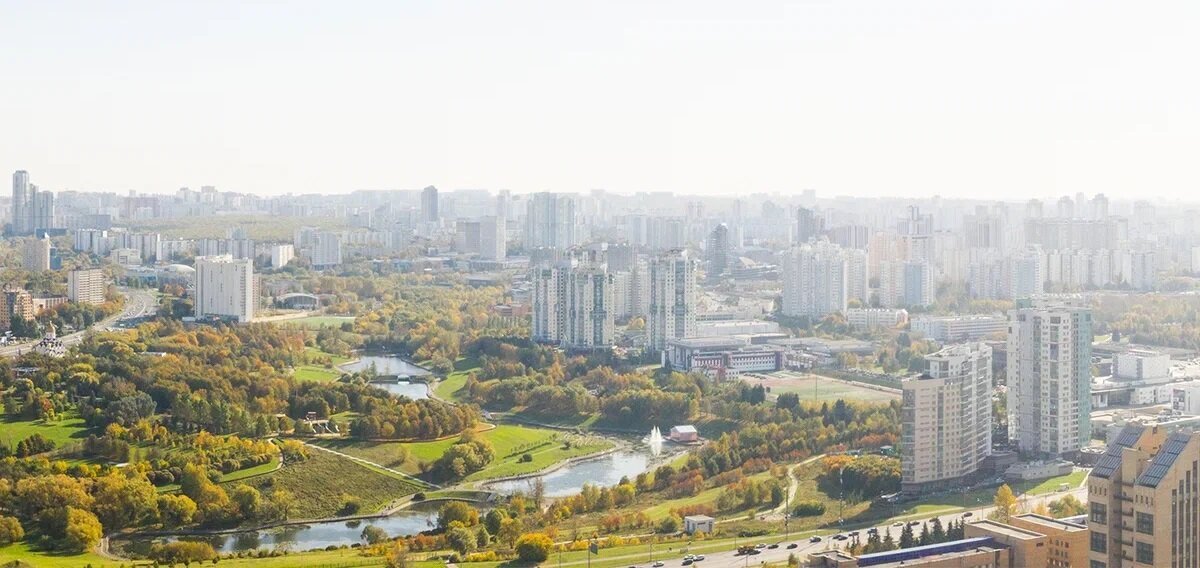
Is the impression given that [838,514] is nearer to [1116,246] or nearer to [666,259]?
[666,259]

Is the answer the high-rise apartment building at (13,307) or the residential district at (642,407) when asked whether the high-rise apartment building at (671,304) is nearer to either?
the residential district at (642,407)

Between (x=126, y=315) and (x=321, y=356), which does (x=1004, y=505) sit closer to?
(x=321, y=356)

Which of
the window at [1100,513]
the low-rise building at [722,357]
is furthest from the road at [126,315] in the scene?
the window at [1100,513]

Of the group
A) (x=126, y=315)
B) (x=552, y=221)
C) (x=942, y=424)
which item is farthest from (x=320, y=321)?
(x=942, y=424)

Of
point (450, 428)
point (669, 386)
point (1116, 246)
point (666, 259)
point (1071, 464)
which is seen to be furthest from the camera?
point (1116, 246)

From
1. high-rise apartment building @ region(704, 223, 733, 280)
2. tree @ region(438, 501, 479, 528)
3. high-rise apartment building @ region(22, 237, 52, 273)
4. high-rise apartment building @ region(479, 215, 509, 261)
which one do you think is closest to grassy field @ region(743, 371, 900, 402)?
tree @ region(438, 501, 479, 528)

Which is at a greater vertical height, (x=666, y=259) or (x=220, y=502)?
(x=666, y=259)

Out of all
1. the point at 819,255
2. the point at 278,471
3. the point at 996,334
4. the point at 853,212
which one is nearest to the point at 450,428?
the point at 278,471
